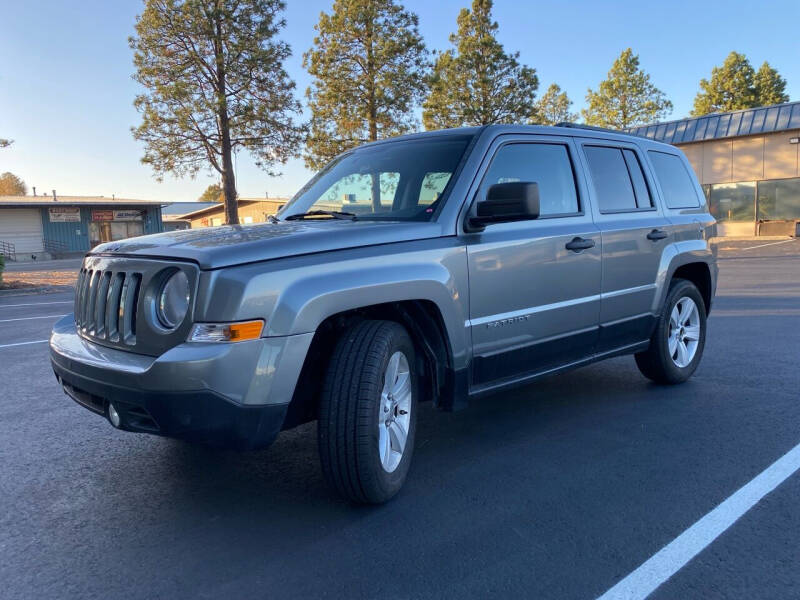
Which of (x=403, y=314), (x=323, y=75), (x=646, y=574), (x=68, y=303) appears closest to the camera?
(x=646, y=574)

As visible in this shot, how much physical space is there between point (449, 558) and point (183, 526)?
49.8 inches

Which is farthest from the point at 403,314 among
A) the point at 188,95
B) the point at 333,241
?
the point at 188,95

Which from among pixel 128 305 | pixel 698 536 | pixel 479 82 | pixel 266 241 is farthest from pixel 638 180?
pixel 479 82

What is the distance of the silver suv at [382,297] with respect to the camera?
2717 mm

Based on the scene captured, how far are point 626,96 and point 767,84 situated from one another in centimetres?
1576

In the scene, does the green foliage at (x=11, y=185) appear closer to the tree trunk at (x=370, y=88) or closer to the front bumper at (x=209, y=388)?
the tree trunk at (x=370, y=88)

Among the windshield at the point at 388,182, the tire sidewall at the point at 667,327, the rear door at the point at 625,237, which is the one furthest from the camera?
the tire sidewall at the point at 667,327

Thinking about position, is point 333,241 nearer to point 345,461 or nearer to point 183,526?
point 345,461

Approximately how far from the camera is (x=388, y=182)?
4098mm

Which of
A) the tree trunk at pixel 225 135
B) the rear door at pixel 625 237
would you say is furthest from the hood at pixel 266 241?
the tree trunk at pixel 225 135

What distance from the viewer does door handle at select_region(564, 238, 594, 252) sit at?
4055 millimetres

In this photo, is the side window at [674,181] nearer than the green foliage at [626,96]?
Yes

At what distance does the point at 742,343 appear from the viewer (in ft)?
22.4

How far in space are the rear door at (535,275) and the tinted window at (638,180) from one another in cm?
74
